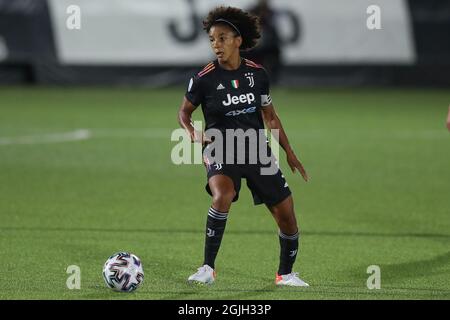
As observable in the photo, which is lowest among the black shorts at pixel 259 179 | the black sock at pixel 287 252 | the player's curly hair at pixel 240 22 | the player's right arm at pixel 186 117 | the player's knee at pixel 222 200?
the black sock at pixel 287 252

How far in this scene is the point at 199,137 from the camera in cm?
802

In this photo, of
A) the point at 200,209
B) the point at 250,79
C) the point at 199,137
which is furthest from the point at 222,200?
the point at 200,209

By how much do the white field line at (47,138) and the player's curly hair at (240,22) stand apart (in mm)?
9714

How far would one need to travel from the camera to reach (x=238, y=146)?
328 inches

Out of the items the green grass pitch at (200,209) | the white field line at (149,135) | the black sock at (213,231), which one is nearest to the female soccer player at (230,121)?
the black sock at (213,231)

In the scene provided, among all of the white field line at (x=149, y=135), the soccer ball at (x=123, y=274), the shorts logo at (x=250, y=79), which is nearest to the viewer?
the soccer ball at (x=123, y=274)

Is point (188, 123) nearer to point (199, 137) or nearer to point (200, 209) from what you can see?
point (199, 137)

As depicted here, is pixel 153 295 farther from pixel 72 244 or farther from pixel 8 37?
pixel 8 37

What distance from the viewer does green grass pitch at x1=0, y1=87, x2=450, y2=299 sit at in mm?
8477

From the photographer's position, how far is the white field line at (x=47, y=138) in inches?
701

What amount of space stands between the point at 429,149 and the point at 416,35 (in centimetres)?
1005

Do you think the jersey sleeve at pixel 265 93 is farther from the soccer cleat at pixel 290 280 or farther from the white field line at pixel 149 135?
the white field line at pixel 149 135

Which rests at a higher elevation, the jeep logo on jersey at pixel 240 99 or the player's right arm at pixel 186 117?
the jeep logo on jersey at pixel 240 99
